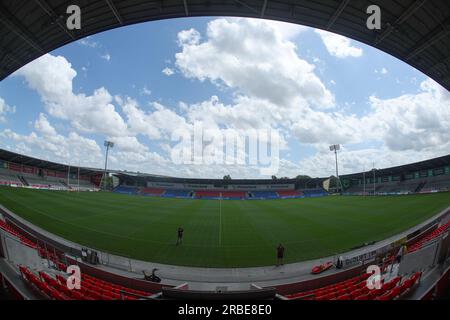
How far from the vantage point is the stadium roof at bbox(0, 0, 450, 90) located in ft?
30.3

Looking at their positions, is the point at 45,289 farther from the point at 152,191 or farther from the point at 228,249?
the point at 152,191

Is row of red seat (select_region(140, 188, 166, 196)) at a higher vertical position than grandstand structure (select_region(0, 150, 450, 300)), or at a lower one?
lower

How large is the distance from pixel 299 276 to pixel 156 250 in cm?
961

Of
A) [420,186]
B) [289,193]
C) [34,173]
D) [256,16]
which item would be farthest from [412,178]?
[34,173]

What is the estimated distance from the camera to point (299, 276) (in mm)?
10711

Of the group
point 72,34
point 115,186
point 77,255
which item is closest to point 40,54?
point 72,34

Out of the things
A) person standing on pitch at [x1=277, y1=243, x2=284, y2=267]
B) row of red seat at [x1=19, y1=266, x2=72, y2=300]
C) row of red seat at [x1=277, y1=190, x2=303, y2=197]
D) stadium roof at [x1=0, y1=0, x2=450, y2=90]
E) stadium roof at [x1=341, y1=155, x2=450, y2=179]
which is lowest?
row of red seat at [x1=277, y1=190, x2=303, y2=197]

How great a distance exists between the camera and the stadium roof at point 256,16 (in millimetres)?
9234

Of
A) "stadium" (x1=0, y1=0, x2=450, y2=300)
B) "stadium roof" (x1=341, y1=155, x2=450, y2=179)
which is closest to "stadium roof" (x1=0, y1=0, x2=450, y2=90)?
"stadium" (x1=0, y1=0, x2=450, y2=300)

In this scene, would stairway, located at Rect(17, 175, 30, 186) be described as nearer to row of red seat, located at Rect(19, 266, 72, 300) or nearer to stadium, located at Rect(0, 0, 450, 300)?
stadium, located at Rect(0, 0, 450, 300)

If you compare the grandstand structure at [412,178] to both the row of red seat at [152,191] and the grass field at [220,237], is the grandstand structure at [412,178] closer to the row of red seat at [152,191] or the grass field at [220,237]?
the grass field at [220,237]

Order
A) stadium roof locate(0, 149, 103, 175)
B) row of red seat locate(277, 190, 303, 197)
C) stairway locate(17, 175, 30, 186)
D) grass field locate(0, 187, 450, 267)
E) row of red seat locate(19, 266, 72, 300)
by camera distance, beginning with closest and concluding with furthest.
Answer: row of red seat locate(19, 266, 72, 300) → grass field locate(0, 187, 450, 267) → stadium roof locate(0, 149, 103, 175) → stairway locate(17, 175, 30, 186) → row of red seat locate(277, 190, 303, 197)

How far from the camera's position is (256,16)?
34.4 ft

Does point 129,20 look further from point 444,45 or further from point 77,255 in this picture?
point 444,45
